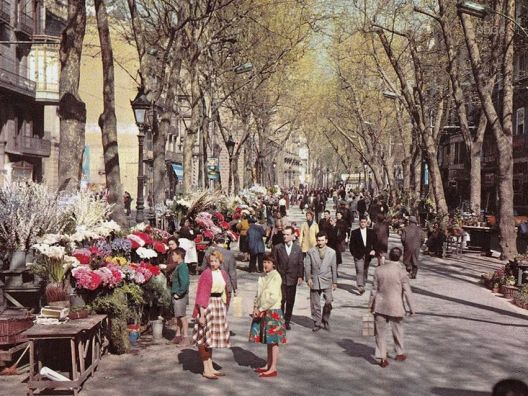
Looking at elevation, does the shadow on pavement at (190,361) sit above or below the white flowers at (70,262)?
below

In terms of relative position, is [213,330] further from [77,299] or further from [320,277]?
[320,277]

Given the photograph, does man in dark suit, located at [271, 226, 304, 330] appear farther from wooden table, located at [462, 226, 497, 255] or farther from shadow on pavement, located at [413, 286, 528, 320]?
wooden table, located at [462, 226, 497, 255]

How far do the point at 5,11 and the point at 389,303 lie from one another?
36912 millimetres

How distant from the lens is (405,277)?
9.91m

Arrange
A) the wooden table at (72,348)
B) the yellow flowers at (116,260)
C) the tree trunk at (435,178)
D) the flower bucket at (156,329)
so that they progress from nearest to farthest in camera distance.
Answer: the wooden table at (72,348), the yellow flowers at (116,260), the flower bucket at (156,329), the tree trunk at (435,178)

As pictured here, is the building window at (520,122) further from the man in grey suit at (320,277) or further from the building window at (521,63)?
the man in grey suit at (320,277)

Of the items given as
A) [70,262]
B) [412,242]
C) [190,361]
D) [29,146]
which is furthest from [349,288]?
[29,146]

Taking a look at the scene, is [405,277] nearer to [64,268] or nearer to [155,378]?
[155,378]

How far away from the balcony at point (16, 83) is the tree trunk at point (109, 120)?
25775 millimetres

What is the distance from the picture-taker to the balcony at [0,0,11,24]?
40469mm

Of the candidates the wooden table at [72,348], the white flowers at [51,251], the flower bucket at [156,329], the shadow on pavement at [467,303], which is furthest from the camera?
the shadow on pavement at [467,303]

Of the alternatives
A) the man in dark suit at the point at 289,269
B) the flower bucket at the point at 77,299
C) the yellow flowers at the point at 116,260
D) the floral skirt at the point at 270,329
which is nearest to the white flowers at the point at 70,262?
the flower bucket at the point at 77,299

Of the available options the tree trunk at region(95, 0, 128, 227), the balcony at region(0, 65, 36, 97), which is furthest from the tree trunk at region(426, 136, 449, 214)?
the balcony at region(0, 65, 36, 97)

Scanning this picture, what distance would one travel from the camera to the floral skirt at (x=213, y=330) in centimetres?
885
